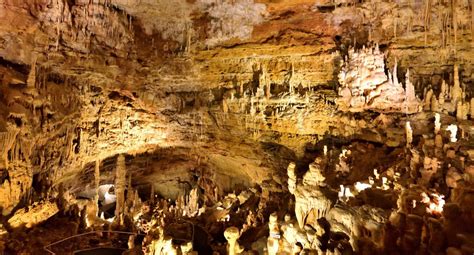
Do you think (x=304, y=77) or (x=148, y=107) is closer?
(x=304, y=77)

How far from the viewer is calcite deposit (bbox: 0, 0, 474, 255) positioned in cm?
806

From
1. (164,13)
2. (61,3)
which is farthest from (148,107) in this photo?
(61,3)

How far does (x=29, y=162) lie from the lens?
948 centimetres

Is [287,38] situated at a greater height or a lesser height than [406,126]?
greater

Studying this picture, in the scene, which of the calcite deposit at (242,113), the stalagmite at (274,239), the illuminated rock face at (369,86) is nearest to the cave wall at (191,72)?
the calcite deposit at (242,113)

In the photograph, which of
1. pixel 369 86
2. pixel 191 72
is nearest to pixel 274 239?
pixel 369 86

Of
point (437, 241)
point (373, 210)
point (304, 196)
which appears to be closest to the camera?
point (437, 241)

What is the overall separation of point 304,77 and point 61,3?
867cm

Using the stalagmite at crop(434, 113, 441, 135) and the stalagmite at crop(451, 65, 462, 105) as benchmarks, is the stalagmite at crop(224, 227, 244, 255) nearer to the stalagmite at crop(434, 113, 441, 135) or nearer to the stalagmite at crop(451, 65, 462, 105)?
the stalagmite at crop(434, 113, 441, 135)

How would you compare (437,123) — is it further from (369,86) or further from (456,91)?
(369,86)

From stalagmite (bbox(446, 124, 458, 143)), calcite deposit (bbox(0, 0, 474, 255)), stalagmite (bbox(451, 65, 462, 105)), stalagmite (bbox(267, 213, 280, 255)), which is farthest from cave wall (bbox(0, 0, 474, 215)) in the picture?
stalagmite (bbox(267, 213, 280, 255))

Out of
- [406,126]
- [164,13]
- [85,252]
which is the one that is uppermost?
[164,13]

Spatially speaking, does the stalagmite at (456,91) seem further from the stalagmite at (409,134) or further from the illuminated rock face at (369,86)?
the stalagmite at (409,134)

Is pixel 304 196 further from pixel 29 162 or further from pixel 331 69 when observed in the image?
pixel 29 162
